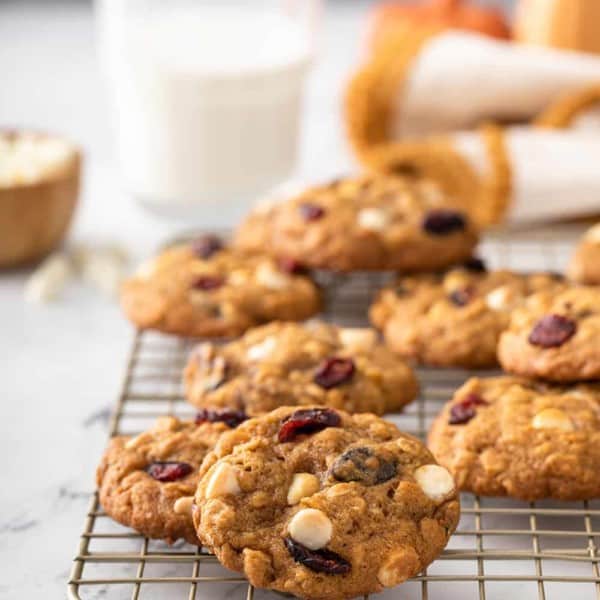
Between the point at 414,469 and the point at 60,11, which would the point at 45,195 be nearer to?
the point at 414,469

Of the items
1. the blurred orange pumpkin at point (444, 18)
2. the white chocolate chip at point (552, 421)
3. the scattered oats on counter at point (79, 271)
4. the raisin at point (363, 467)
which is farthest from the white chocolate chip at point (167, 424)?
the blurred orange pumpkin at point (444, 18)

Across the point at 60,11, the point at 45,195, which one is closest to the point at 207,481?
the point at 45,195

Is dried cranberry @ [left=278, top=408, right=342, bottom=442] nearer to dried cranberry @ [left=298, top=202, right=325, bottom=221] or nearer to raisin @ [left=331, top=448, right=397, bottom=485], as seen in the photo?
raisin @ [left=331, top=448, right=397, bottom=485]

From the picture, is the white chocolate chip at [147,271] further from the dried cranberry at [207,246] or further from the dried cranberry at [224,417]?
the dried cranberry at [224,417]

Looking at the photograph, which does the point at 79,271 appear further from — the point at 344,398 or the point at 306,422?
the point at 306,422

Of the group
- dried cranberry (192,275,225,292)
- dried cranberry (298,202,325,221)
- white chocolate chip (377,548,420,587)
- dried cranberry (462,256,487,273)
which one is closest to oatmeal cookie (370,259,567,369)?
dried cranberry (462,256,487,273)

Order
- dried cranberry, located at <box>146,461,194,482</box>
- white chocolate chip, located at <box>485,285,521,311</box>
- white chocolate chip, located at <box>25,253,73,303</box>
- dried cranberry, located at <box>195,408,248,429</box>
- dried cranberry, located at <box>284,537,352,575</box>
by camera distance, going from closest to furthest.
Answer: dried cranberry, located at <box>284,537,352,575</box> → dried cranberry, located at <box>146,461,194,482</box> → dried cranberry, located at <box>195,408,248,429</box> → white chocolate chip, located at <box>485,285,521,311</box> → white chocolate chip, located at <box>25,253,73,303</box>

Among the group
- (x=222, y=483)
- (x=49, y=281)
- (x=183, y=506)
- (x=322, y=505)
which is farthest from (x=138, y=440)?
(x=49, y=281)
